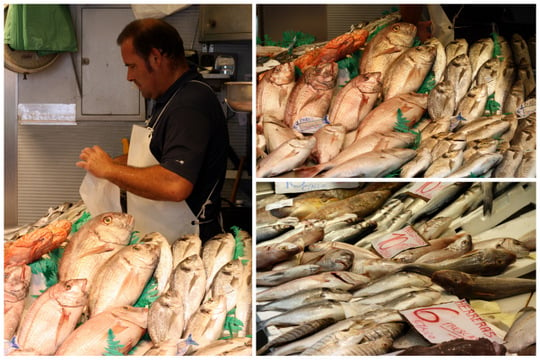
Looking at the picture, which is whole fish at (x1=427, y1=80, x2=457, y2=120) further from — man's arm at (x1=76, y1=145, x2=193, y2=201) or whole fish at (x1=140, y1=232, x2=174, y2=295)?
whole fish at (x1=140, y1=232, x2=174, y2=295)

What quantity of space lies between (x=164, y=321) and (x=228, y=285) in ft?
0.81

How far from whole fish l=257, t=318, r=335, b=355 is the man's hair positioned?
1.11m

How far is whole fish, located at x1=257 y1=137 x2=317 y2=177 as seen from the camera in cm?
192

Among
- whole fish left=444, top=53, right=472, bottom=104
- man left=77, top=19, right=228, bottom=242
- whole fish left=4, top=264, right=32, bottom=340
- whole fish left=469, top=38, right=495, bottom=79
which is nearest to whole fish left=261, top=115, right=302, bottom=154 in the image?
man left=77, top=19, right=228, bottom=242

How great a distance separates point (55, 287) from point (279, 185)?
0.83 meters

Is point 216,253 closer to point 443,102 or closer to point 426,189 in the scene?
point 426,189

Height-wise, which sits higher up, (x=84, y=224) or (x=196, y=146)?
(x=196, y=146)

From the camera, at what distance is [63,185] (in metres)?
2.64

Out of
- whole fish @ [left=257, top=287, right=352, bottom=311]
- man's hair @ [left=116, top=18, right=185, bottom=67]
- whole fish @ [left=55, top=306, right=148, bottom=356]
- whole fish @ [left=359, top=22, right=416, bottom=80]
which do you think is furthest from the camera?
man's hair @ [left=116, top=18, right=185, bottom=67]

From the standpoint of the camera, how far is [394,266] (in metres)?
2.02

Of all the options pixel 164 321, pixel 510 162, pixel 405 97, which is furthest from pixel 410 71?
pixel 164 321

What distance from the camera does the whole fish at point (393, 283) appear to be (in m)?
2.00

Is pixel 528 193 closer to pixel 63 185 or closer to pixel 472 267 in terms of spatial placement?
pixel 472 267

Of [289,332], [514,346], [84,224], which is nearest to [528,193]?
[514,346]
